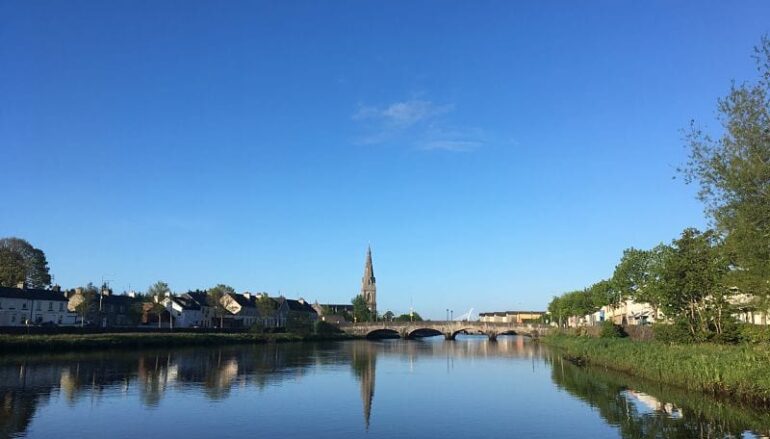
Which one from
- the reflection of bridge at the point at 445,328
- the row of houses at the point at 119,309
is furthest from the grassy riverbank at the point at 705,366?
the reflection of bridge at the point at 445,328

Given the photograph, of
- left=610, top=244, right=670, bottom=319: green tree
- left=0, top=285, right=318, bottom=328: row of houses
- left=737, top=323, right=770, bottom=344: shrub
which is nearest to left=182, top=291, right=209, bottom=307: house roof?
left=0, top=285, right=318, bottom=328: row of houses

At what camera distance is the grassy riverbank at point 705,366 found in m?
34.5

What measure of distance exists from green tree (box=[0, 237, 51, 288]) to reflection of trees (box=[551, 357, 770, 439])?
112648 mm

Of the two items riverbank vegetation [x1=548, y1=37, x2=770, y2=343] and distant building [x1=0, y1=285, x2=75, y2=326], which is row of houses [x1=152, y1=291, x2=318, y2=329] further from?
riverbank vegetation [x1=548, y1=37, x2=770, y2=343]

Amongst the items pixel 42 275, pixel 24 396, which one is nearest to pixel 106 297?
pixel 42 275

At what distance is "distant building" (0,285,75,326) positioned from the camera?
10469 centimetres

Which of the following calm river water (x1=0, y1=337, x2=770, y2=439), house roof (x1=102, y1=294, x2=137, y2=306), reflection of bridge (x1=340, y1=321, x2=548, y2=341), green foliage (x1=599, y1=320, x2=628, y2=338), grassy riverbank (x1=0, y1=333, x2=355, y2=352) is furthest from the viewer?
reflection of bridge (x1=340, y1=321, x2=548, y2=341)

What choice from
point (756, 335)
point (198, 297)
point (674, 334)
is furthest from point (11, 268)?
point (756, 335)

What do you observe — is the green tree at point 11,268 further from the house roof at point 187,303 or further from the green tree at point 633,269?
the green tree at point 633,269

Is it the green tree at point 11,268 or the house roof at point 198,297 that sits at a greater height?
the green tree at point 11,268

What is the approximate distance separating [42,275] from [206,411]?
353 ft

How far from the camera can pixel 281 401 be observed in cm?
3941

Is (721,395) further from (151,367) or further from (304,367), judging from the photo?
(151,367)

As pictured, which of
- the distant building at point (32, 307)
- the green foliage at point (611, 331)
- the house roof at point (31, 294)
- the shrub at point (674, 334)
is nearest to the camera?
the shrub at point (674, 334)
